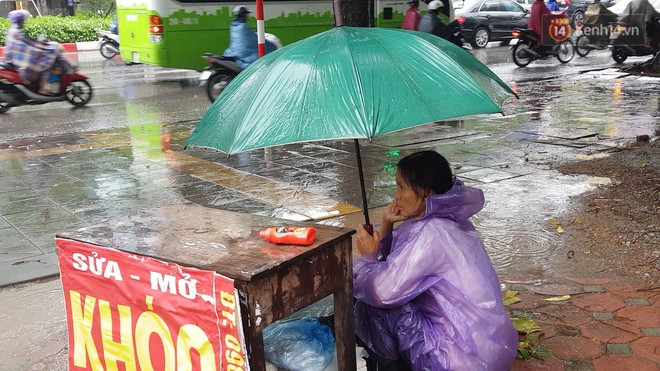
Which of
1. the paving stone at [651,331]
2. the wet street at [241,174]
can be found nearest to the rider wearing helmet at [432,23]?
the wet street at [241,174]

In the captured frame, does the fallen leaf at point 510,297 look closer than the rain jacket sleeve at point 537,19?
Yes

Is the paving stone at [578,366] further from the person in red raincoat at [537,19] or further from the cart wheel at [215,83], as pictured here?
the person in red raincoat at [537,19]

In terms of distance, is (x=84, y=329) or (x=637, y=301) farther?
(x=637, y=301)

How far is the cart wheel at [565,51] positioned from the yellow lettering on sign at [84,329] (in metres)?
15.5

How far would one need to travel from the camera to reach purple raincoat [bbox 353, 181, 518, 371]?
250 centimetres

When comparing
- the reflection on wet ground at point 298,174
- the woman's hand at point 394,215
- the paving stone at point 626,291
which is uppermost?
the woman's hand at point 394,215

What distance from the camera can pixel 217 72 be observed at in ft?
37.2

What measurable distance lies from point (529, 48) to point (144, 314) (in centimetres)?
1495

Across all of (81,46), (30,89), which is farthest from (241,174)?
(81,46)

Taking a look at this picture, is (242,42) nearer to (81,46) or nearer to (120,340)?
(120,340)

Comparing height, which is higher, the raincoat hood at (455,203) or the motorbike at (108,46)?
the motorbike at (108,46)

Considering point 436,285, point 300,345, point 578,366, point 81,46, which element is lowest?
point 578,366

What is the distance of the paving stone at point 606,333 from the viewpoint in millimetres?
3377

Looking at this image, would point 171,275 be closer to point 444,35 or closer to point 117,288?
point 117,288
